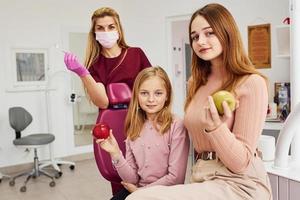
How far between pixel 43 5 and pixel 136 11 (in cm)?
139

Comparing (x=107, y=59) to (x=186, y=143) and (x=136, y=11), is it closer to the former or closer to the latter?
(x=186, y=143)

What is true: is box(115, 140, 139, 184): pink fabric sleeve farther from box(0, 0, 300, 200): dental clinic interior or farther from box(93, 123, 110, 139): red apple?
box(0, 0, 300, 200): dental clinic interior

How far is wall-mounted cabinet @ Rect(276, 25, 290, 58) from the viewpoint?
134 inches

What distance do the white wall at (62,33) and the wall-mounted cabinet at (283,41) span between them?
0.92 ft

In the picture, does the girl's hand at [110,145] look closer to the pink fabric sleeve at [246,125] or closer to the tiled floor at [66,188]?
the pink fabric sleeve at [246,125]

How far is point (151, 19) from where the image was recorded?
5031 mm

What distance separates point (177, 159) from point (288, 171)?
44 centimetres

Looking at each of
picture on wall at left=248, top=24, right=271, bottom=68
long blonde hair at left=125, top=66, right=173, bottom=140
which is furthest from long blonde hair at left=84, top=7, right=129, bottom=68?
picture on wall at left=248, top=24, right=271, bottom=68

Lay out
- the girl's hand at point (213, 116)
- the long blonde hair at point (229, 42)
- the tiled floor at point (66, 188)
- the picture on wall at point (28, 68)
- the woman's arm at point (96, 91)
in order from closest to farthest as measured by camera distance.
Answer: the girl's hand at point (213, 116) → the long blonde hair at point (229, 42) → the woman's arm at point (96, 91) → the tiled floor at point (66, 188) → the picture on wall at point (28, 68)

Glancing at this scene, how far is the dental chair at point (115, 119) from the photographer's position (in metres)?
1.60

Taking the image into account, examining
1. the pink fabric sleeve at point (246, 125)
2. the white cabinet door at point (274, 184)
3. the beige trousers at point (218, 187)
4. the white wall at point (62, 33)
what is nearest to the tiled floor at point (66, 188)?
the white wall at point (62, 33)

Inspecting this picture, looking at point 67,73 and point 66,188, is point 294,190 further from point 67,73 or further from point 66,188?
point 67,73

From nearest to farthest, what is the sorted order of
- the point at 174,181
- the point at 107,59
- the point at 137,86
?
the point at 174,181 < the point at 137,86 < the point at 107,59

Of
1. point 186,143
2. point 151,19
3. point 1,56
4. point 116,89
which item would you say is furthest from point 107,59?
point 151,19
